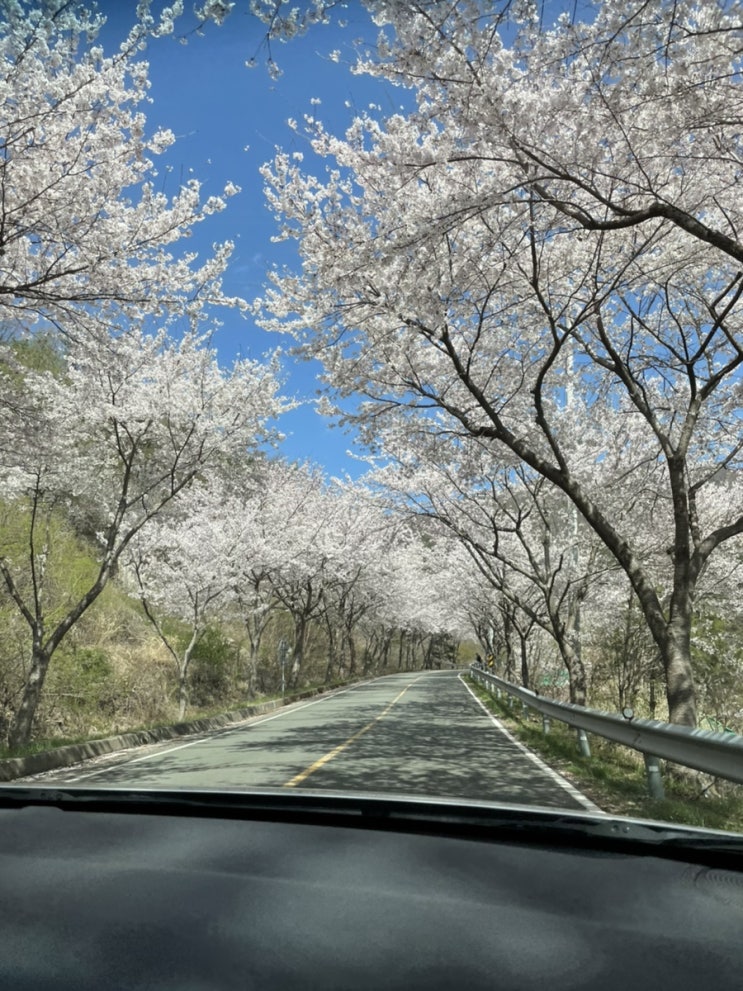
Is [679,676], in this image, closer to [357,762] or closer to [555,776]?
[555,776]

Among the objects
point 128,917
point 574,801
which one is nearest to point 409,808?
point 128,917

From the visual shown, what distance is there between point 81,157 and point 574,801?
9341 mm

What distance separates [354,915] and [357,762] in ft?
30.6

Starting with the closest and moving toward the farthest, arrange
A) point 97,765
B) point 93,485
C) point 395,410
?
point 97,765
point 395,410
point 93,485

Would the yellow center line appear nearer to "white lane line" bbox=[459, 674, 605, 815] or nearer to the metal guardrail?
"white lane line" bbox=[459, 674, 605, 815]

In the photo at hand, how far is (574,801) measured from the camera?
7863mm

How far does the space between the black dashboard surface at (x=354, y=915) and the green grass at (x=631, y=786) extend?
4536 millimetres

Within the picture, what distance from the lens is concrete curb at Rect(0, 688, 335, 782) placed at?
10.2 metres

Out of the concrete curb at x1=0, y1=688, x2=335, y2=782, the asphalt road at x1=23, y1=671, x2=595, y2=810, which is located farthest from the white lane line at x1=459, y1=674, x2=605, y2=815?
the concrete curb at x1=0, y1=688, x2=335, y2=782

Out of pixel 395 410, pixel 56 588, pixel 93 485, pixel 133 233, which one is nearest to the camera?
pixel 133 233

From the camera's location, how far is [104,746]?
43.4 feet

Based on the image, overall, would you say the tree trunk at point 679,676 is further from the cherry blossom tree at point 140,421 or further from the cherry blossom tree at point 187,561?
the cherry blossom tree at point 187,561

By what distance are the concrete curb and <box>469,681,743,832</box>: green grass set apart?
7.43 m

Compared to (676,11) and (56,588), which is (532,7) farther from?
(56,588)
